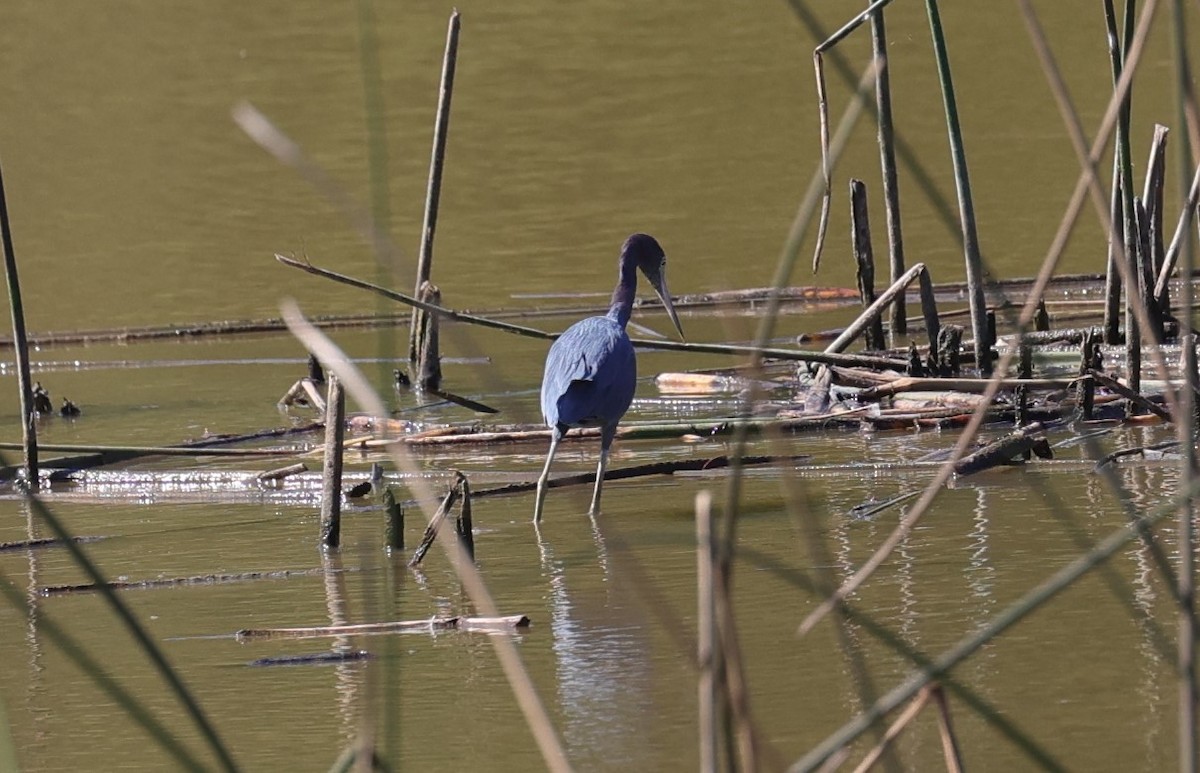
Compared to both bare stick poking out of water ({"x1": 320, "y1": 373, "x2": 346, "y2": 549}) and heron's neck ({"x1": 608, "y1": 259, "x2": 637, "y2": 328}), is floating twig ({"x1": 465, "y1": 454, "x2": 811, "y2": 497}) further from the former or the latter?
heron's neck ({"x1": 608, "y1": 259, "x2": 637, "y2": 328})

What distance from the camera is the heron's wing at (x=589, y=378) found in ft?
23.4

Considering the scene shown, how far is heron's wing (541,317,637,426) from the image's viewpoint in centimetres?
713

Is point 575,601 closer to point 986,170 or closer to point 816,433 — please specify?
point 816,433

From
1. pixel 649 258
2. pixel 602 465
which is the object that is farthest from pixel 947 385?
pixel 649 258

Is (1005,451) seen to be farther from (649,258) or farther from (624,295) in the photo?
(649,258)

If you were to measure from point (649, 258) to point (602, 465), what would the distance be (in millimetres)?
2079

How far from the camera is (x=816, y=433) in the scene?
25.3ft

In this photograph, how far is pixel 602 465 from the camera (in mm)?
7066

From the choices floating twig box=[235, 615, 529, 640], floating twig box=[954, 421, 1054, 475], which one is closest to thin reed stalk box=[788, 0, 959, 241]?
floating twig box=[235, 615, 529, 640]

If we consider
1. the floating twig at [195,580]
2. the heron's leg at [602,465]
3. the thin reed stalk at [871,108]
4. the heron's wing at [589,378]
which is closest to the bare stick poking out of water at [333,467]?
the floating twig at [195,580]

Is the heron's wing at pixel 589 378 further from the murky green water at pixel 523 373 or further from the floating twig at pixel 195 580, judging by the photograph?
the floating twig at pixel 195 580

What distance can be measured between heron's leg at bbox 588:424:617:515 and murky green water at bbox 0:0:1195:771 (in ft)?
0.23

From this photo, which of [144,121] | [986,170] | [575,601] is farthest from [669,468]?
[144,121]

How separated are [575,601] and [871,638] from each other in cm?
100
